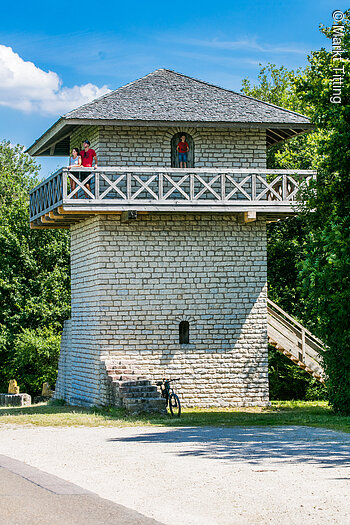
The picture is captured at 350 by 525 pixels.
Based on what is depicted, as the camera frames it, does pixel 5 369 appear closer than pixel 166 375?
No

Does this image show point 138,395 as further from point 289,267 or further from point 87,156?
point 289,267

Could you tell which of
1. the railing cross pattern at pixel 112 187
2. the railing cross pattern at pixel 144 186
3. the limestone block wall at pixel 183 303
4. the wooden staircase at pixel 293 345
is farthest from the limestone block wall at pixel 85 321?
the wooden staircase at pixel 293 345

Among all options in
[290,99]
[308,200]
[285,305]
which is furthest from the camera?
[290,99]

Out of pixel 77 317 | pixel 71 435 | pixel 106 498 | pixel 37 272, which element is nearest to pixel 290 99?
pixel 37 272

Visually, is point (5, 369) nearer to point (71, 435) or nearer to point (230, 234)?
point (230, 234)

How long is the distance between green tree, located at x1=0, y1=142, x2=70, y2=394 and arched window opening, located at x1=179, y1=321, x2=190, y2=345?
655 inches

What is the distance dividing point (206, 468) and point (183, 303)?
1279 centimetres

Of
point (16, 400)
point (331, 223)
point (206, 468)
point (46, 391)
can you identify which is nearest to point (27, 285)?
point (46, 391)

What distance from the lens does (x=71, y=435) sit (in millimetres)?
16234

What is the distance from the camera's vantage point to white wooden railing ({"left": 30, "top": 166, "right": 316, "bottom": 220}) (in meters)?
22.1

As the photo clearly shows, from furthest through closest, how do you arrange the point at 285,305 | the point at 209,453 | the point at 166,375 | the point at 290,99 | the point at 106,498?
the point at 290,99, the point at 285,305, the point at 166,375, the point at 209,453, the point at 106,498

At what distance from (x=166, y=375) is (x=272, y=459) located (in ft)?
39.0

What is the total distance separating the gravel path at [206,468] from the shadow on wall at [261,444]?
0.02 metres

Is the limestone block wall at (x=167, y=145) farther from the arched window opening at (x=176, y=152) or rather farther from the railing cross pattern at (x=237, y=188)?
the railing cross pattern at (x=237, y=188)
